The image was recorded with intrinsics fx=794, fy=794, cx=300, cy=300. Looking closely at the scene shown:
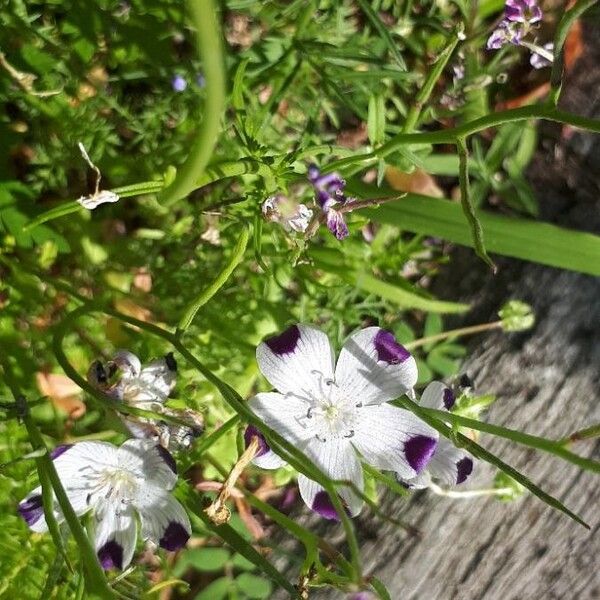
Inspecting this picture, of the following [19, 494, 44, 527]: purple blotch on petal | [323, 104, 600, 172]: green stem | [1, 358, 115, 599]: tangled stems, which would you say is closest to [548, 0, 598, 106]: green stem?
[323, 104, 600, 172]: green stem

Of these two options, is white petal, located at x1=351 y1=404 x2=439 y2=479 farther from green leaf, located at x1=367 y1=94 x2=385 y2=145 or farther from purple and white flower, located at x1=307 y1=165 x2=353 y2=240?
green leaf, located at x1=367 y1=94 x2=385 y2=145

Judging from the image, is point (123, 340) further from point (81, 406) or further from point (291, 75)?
point (291, 75)

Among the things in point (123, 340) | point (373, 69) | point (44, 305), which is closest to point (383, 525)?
point (123, 340)

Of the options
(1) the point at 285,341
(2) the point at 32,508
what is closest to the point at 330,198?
(1) the point at 285,341

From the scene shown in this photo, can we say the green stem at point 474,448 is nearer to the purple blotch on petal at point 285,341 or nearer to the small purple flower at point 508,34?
the purple blotch on petal at point 285,341

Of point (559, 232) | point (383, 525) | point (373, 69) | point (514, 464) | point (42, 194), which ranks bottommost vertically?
point (383, 525)
